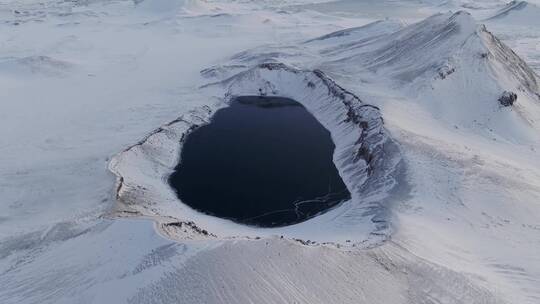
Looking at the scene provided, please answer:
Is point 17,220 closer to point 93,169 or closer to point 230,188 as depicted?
point 93,169

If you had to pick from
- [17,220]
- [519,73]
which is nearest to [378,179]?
[17,220]

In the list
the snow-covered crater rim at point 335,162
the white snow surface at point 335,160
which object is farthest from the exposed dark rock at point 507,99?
the snow-covered crater rim at point 335,162

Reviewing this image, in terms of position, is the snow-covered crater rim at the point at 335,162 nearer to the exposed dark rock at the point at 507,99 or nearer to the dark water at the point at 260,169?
the dark water at the point at 260,169

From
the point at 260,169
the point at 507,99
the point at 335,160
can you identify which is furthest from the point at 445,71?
the point at 260,169

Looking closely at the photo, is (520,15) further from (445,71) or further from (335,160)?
(335,160)

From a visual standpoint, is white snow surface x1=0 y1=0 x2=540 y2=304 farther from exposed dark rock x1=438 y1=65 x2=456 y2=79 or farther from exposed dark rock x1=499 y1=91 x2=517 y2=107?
exposed dark rock x1=499 y1=91 x2=517 y2=107

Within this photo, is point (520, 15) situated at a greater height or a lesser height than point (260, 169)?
greater
